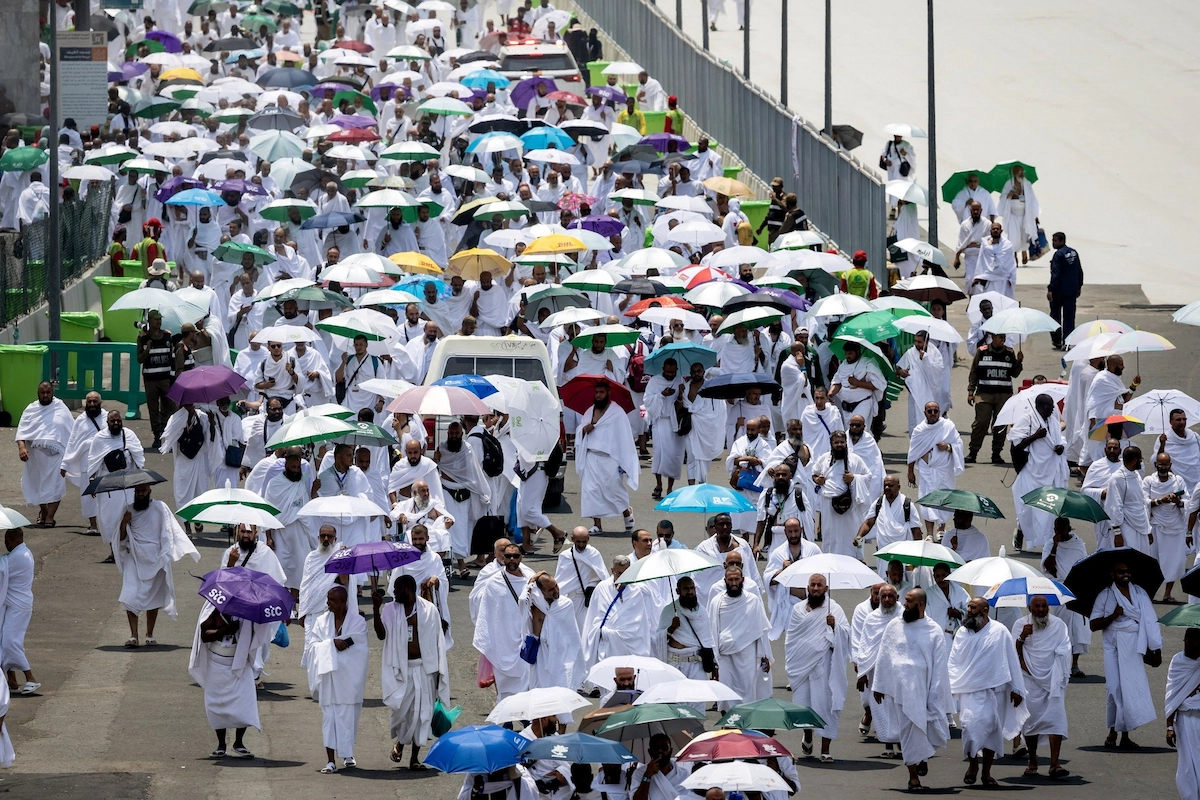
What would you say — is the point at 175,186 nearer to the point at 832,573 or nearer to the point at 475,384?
the point at 475,384

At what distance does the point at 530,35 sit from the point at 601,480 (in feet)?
83.3

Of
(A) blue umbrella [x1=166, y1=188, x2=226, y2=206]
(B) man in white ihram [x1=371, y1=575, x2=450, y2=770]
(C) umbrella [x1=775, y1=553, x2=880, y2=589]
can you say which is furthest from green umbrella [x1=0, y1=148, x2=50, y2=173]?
(C) umbrella [x1=775, y1=553, x2=880, y2=589]

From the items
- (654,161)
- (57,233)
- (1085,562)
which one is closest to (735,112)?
(654,161)

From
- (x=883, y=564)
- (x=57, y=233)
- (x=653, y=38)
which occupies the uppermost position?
(x=653, y=38)

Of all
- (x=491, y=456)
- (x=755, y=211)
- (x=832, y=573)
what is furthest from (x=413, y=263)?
(x=832, y=573)

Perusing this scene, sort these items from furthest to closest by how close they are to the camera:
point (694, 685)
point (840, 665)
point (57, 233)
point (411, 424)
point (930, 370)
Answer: point (57, 233) < point (930, 370) < point (411, 424) < point (840, 665) < point (694, 685)

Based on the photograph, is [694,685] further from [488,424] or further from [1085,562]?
[488,424]

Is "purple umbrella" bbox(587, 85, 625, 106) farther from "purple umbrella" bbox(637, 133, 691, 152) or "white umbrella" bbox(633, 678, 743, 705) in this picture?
"white umbrella" bbox(633, 678, 743, 705)

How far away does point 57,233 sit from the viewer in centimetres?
2459

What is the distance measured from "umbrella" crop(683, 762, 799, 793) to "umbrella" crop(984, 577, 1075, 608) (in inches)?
146

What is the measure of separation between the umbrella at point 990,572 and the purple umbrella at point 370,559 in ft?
12.3

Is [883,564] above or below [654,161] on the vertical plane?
below

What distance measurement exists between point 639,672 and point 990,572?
3.05 metres

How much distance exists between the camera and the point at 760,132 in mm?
35219
